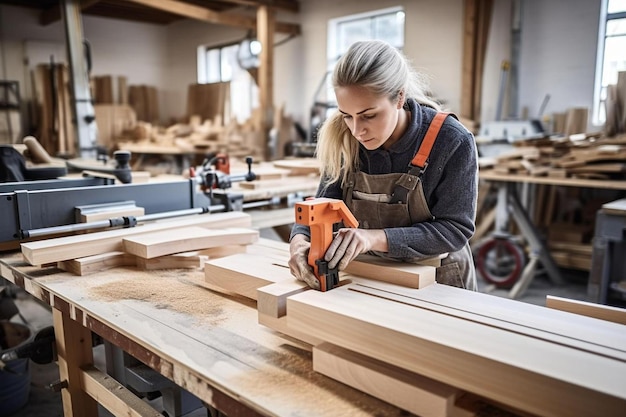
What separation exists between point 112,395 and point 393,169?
119 cm

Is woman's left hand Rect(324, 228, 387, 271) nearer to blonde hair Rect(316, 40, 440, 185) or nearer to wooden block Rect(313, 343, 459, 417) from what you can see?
wooden block Rect(313, 343, 459, 417)

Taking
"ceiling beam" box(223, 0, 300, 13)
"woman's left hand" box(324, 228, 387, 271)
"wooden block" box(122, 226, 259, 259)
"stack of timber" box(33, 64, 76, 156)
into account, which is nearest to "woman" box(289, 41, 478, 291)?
"woman's left hand" box(324, 228, 387, 271)

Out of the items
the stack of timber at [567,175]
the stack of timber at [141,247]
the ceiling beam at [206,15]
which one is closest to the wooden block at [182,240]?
the stack of timber at [141,247]

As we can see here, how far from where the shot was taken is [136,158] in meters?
7.89

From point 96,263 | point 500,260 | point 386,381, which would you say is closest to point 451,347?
point 386,381

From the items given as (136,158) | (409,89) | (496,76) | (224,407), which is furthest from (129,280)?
(136,158)

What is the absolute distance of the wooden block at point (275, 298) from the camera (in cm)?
119

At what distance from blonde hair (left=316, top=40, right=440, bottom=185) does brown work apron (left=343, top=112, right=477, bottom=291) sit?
0.07 metres

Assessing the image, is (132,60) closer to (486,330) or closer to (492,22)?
(492,22)

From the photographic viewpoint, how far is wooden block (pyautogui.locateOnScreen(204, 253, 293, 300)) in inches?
56.7

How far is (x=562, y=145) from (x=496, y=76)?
2.26 m

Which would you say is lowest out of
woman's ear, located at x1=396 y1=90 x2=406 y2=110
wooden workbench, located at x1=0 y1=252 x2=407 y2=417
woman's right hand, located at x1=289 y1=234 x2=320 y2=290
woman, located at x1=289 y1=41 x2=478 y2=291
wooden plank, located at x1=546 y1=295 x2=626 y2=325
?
wooden workbench, located at x1=0 y1=252 x2=407 y2=417

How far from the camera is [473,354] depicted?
2.90 feet

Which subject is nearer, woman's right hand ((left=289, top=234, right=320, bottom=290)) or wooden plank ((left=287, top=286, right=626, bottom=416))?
wooden plank ((left=287, top=286, right=626, bottom=416))
